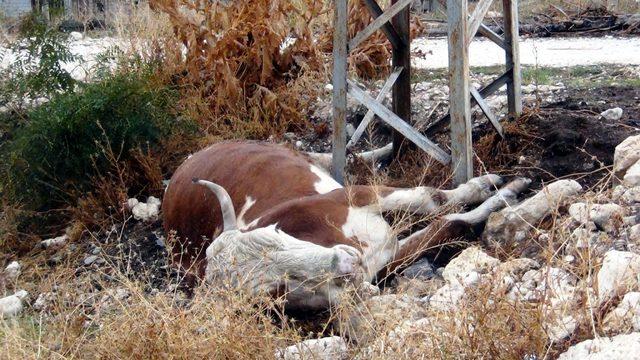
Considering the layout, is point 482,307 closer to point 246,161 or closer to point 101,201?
point 246,161

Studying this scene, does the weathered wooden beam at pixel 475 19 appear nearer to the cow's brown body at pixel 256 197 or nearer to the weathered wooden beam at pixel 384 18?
the weathered wooden beam at pixel 384 18

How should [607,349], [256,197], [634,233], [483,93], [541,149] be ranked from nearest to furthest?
1. [607,349]
2. [634,233]
3. [256,197]
4. [541,149]
5. [483,93]

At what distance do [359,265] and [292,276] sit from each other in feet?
1.29

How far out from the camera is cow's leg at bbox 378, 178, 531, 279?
625cm

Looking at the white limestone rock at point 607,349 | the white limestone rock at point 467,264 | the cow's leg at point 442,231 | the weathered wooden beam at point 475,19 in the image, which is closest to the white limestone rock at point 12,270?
the cow's leg at point 442,231

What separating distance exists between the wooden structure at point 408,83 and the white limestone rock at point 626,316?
106 inches

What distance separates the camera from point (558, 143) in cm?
741

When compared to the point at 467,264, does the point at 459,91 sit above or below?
above

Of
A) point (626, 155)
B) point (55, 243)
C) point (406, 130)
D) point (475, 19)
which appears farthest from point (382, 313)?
point (55, 243)

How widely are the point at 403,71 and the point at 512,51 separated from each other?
2.92 ft

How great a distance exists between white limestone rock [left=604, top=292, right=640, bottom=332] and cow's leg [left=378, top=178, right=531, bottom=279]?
1.78 metres

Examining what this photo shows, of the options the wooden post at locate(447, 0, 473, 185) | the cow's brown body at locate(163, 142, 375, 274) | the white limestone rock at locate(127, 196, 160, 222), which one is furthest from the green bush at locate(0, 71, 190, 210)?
the wooden post at locate(447, 0, 473, 185)

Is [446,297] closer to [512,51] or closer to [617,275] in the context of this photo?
[617,275]

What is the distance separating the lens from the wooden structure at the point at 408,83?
22.2ft
